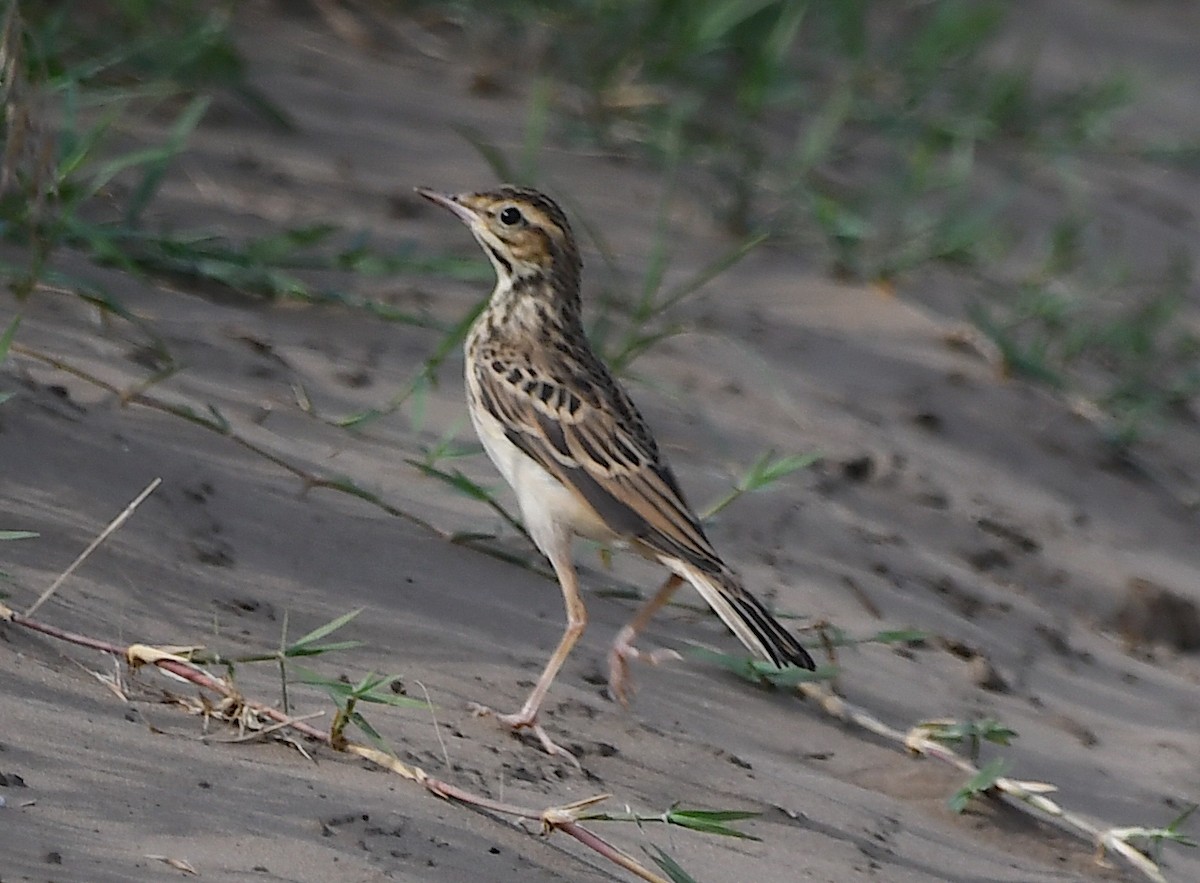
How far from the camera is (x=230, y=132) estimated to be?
7738 mm

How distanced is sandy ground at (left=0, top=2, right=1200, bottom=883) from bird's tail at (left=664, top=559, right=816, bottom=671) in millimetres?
266

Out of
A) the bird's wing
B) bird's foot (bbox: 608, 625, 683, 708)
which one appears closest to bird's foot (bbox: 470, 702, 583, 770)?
bird's foot (bbox: 608, 625, 683, 708)

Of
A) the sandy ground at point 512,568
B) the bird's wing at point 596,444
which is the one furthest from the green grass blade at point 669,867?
the bird's wing at point 596,444

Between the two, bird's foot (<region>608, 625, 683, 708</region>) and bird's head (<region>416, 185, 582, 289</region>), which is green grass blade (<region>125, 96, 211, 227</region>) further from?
bird's foot (<region>608, 625, 683, 708</region>)

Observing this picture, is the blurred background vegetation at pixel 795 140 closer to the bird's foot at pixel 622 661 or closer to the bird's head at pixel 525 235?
the bird's head at pixel 525 235

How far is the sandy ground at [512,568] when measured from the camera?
12.6 feet

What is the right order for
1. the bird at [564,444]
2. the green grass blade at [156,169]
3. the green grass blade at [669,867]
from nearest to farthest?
the green grass blade at [669,867], the bird at [564,444], the green grass blade at [156,169]

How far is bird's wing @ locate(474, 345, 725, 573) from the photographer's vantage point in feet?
16.3

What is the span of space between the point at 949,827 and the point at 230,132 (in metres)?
4.17

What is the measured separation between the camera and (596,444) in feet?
17.1

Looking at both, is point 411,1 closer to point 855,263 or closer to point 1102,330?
point 855,263

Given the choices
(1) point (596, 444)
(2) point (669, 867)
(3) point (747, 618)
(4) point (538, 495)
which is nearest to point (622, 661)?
(3) point (747, 618)

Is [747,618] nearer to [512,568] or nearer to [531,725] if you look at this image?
[531,725]

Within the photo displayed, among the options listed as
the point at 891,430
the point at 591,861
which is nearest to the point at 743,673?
the point at 591,861
